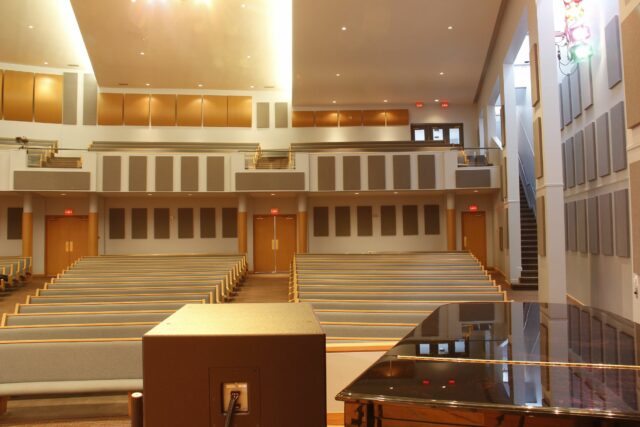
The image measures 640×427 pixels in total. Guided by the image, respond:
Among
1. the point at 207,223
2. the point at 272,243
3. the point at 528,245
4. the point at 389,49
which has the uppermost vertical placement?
the point at 389,49

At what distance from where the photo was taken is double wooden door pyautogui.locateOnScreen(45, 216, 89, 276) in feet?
51.3

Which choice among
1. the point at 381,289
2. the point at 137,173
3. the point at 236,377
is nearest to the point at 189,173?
the point at 137,173

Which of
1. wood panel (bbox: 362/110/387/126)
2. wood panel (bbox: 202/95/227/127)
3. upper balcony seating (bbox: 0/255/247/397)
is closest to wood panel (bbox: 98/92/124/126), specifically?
wood panel (bbox: 202/95/227/127)

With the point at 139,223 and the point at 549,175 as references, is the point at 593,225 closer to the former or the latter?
the point at 549,175

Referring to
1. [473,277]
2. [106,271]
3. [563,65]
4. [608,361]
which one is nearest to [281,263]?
[106,271]

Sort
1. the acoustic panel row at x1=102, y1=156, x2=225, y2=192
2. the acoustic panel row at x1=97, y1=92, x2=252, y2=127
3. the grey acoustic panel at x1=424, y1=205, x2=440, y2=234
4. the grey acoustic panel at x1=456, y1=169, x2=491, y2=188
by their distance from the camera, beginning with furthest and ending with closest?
the acoustic panel row at x1=97, y1=92, x2=252, y2=127 → the grey acoustic panel at x1=424, y1=205, x2=440, y2=234 → the acoustic panel row at x1=102, y1=156, x2=225, y2=192 → the grey acoustic panel at x1=456, y1=169, x2=491, y2=188

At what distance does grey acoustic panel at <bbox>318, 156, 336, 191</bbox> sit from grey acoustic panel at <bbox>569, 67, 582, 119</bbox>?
6919mm

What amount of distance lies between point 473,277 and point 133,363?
19.2 feet

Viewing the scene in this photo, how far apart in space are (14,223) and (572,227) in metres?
15.1

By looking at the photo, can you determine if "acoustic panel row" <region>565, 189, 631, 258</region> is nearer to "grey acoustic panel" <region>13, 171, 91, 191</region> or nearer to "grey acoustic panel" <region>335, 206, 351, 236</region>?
"grey acoustic panel" <region>335, 206, 351, 236</region>

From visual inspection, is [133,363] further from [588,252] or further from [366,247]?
[366,247]

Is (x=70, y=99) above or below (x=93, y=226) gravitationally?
above

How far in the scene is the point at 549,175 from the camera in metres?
8.00

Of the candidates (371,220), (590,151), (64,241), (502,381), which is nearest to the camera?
(502,381)
